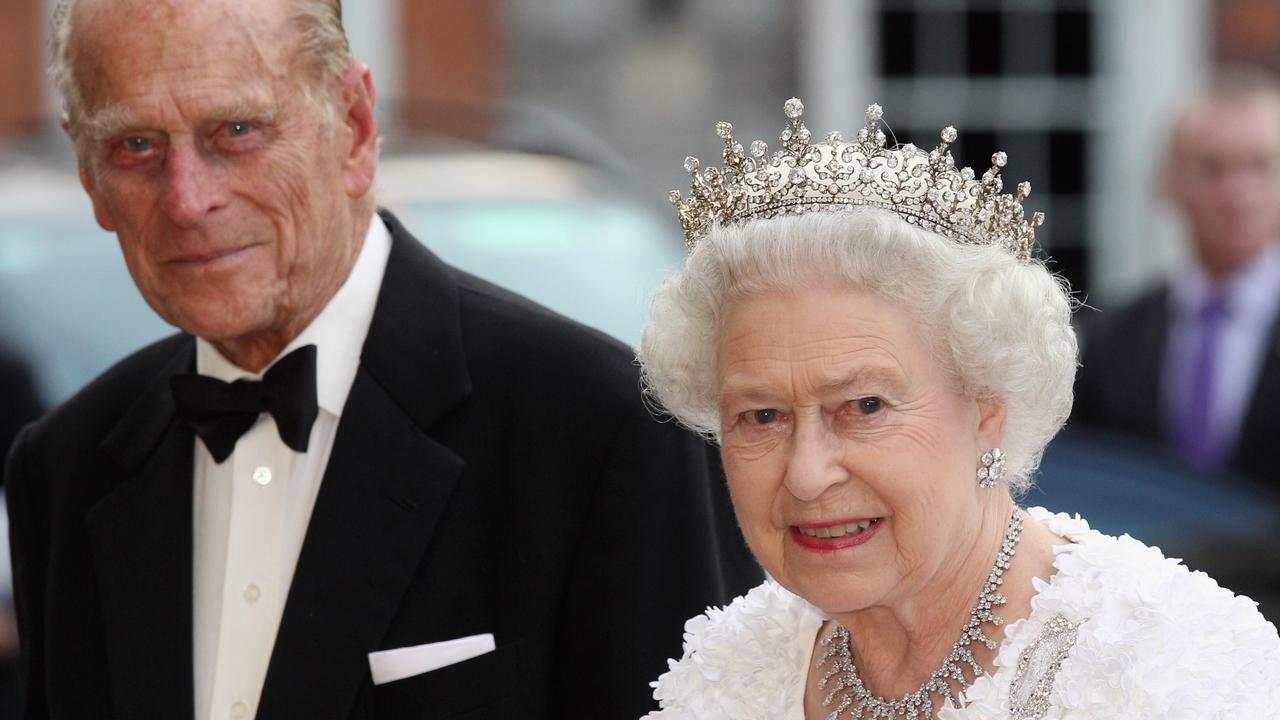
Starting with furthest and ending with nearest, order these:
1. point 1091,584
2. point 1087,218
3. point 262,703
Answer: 1. point 1087,218
2. point 262,703
3. point 1091,584

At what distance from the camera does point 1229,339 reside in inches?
259

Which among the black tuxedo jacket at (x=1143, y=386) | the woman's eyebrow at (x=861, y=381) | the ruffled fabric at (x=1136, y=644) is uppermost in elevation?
the woman's eyebrow at (x=861, y=381)

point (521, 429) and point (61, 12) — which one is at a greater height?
point (61, 12)

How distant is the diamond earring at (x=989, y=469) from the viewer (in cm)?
251

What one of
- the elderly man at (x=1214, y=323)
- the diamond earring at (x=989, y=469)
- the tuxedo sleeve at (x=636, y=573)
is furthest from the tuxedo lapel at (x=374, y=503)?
the elderly man at (x=1214, y=323)

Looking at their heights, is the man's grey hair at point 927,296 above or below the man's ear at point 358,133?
below

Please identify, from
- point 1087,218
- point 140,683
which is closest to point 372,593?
point 140,683

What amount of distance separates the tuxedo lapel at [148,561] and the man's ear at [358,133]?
450mm

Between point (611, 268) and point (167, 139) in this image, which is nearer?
point (167, 139)

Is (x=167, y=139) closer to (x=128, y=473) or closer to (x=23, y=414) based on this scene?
(x=128, y=473)

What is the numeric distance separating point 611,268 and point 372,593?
253 cm

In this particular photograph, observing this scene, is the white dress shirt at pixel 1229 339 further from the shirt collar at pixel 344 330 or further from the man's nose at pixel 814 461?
the man's nose at pixel 814 461

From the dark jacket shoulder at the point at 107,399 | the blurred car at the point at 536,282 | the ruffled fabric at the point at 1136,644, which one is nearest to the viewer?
the ruffled fabric at the point at 1136,644

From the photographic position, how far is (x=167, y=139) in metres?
2.80
